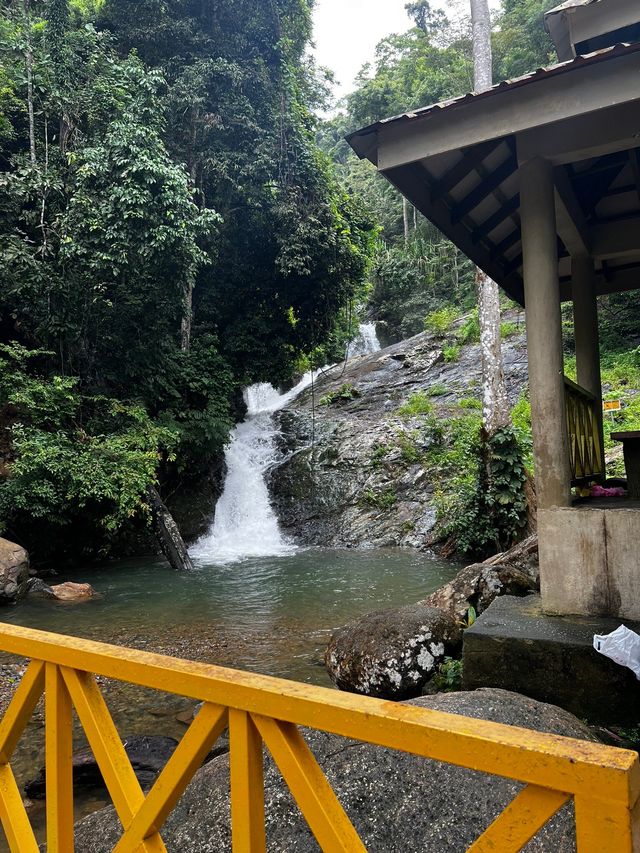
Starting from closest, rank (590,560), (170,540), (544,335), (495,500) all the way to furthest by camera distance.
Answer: (590,560), (544,335), (495,500), (170,540)

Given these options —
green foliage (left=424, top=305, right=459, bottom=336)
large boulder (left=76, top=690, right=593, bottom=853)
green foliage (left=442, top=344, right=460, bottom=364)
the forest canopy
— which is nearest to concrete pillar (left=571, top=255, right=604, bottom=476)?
large boulder (left=76, top=690, right=593, bottom=853)

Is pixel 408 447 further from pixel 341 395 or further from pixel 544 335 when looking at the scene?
pixel 544 335

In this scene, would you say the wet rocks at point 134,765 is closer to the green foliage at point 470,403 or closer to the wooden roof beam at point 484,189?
the wooden roof beam at point 484,189

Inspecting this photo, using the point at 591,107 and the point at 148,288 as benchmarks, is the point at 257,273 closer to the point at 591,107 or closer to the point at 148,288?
the point at 148,288

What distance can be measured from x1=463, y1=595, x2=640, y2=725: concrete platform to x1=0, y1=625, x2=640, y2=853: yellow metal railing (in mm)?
2886

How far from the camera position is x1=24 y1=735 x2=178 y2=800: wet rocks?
3.94m

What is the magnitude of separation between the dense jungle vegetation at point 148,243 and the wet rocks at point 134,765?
7.34 metres

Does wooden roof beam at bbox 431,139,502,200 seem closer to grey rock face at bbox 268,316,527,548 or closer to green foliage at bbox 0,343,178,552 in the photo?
green foliage at bbox 0,343,178,552

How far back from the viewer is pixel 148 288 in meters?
13.1

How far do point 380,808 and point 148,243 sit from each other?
460 inches

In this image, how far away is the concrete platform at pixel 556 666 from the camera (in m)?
3.53

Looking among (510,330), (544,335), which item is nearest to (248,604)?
(544,335)

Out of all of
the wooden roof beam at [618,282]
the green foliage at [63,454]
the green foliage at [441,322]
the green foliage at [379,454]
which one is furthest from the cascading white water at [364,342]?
the wooden roof beam at [618,282]

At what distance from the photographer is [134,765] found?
164 inches
